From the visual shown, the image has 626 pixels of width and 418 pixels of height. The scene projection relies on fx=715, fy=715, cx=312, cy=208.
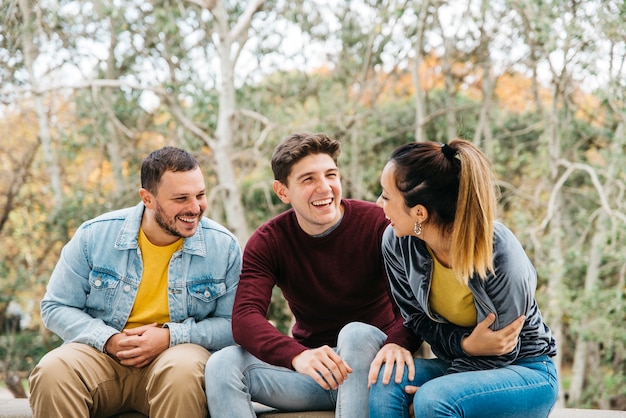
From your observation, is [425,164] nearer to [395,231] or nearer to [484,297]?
[395,231]

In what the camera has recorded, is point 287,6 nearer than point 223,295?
No

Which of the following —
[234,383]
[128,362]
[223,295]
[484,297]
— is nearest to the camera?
[484,297]

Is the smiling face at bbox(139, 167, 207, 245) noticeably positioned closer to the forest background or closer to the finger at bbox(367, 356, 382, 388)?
the finger at bbox(367, 356, 382, 388)

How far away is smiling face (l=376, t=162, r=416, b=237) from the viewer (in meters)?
2.07

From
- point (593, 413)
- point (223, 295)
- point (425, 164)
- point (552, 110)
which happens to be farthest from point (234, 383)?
point (552, 110)

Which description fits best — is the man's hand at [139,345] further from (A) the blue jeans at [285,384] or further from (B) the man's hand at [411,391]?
(B) the man's hand at [411,391]

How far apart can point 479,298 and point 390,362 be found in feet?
1.07

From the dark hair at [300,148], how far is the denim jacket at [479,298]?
0.39 metres

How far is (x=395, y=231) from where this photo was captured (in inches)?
83.7

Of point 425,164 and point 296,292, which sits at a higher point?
point 425,164

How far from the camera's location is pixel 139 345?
241 cm

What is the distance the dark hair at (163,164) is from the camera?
2506mm

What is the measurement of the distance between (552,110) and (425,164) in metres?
3.56

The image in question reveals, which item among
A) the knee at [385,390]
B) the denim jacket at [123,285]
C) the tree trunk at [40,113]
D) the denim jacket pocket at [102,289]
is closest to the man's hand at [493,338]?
the knee at [385,390]
